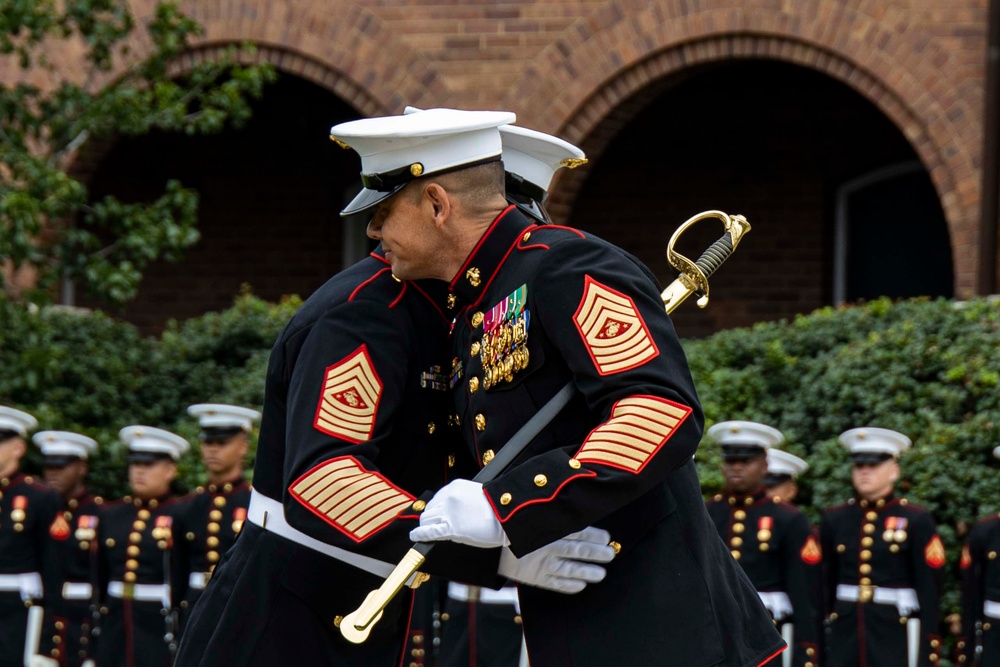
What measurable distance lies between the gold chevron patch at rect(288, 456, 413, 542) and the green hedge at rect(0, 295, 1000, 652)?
6.75m

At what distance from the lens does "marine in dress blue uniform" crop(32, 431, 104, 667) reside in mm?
9789

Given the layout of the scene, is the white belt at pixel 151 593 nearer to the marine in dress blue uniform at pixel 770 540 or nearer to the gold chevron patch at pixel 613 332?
the marine in dress blue uniform at pixel 770 540

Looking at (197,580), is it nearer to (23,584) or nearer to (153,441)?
(153,441)

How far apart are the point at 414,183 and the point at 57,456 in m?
7.73

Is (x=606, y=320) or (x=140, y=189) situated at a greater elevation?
(x=140, y=189)

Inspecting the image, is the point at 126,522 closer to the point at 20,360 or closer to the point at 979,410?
the point at 20,360

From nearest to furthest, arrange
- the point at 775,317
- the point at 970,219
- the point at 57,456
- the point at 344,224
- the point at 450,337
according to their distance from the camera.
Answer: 1. the point at 450,337
2. the point at 57,456
3. the point at 970,219
4. the point at 775,317
5. the point at 344,224

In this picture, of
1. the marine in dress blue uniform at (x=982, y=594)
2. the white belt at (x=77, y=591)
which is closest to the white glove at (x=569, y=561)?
the marine in dress blue uniform at (x=982, y=594)

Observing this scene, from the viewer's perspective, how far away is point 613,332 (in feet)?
10.1

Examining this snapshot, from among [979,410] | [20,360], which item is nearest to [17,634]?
[20,360]

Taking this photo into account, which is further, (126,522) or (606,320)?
(126,522)

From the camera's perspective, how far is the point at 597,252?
3232 millimetres

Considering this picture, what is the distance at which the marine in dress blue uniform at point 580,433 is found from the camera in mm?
2996

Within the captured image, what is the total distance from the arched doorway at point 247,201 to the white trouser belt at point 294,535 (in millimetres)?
11143
